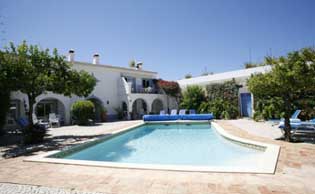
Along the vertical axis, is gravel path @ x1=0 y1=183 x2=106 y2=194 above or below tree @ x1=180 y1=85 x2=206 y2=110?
below

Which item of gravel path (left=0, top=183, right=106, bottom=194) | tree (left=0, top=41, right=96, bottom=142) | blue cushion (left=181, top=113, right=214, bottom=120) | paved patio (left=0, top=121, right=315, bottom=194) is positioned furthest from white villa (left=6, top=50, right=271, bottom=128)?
gravel path (left=0, top=183, right=106, bottom=194)

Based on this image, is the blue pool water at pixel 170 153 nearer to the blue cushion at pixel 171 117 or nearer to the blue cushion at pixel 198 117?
the blue cushion at pixel 198 117

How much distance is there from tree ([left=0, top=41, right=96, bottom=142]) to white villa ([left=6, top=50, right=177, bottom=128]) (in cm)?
889

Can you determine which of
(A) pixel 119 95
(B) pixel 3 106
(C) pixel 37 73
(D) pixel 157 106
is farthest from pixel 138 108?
(C) pixel 37 73

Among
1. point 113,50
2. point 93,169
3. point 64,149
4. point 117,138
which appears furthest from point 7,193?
point 113,50

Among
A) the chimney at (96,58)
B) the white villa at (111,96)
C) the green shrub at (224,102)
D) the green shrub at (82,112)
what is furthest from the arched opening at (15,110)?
the green shrub at (224,102)

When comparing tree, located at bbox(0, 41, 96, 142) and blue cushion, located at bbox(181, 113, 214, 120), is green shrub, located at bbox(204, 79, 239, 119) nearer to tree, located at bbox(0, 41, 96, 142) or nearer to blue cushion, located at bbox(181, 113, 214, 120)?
blue cushion, located at bbox(181, 113, 214, 120)

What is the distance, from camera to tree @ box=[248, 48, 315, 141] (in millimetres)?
7812

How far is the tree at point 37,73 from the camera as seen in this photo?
31.6 feet

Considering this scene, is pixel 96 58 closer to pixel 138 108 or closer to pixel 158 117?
pixel 138 108

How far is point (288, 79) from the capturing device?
26.6 feet

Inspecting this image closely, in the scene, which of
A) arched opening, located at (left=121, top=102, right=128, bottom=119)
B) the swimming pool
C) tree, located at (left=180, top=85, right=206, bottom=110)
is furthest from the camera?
arched opening, located at (left=121, top=102, right=128, bottom=119)

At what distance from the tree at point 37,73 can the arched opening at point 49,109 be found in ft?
32.9

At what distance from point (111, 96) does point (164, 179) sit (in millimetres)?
21189
